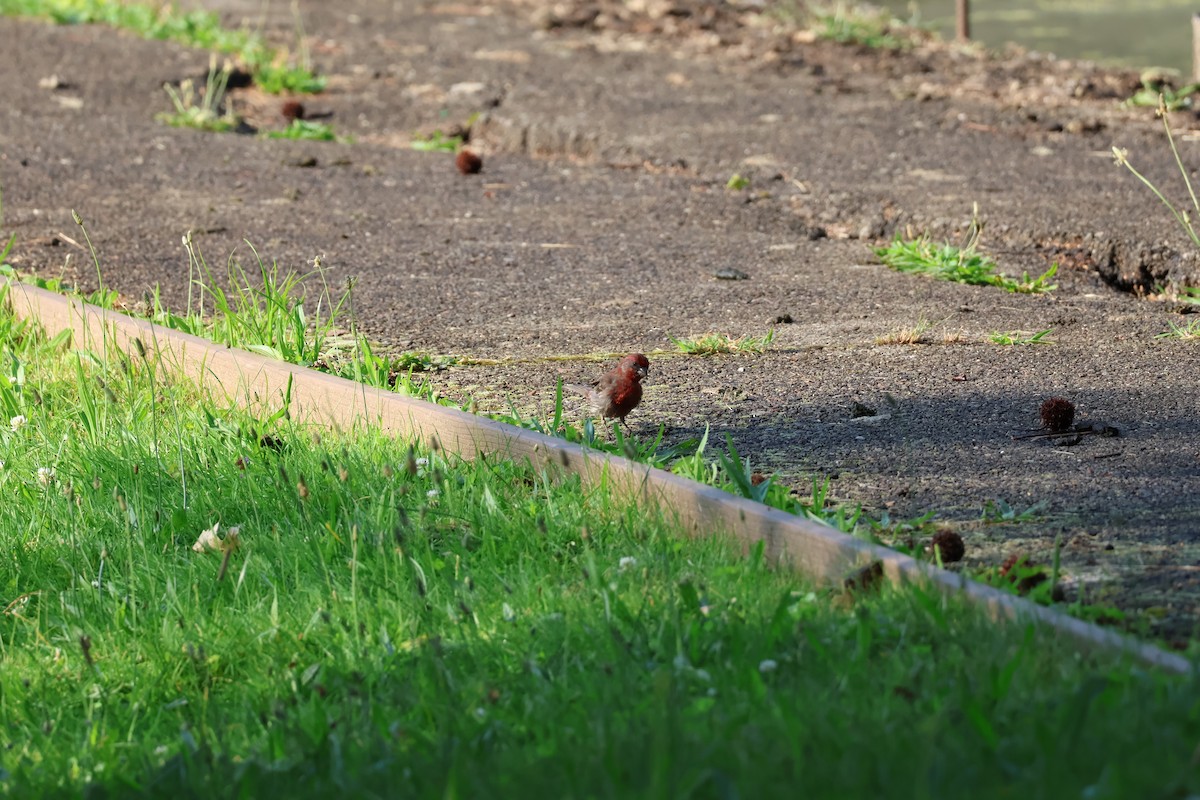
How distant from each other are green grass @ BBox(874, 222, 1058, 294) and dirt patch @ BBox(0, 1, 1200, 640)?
0.10 meters

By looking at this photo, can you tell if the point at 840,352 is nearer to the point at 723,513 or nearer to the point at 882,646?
the point at 723,513

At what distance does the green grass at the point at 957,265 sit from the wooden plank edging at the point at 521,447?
2350 mm

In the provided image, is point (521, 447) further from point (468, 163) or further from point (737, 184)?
point (468, 163)

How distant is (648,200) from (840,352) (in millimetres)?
2340

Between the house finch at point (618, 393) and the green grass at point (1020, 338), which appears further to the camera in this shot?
the green grass at point (1020, 338)

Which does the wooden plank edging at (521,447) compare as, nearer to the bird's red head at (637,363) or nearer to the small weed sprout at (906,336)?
the bird's red head at (637,363)

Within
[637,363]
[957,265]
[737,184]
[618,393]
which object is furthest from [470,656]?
[737,184]

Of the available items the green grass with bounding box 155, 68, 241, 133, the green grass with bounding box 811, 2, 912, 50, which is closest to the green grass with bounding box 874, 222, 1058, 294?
the green grass with bounding box 155, 68, 241, 133

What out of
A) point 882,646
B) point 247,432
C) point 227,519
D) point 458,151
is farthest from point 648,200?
point 882,646

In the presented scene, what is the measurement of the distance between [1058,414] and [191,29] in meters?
8.08

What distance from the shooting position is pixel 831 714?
2072mm

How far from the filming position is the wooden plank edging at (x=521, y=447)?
2.41 meters

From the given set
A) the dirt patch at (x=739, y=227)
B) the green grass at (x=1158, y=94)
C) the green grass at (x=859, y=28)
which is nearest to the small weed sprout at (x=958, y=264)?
the dirt patch at (x=739, y=227)

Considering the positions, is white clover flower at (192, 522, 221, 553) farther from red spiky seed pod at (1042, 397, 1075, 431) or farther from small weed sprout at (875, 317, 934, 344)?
small weed sprout at (875, 317, 934, 344)
